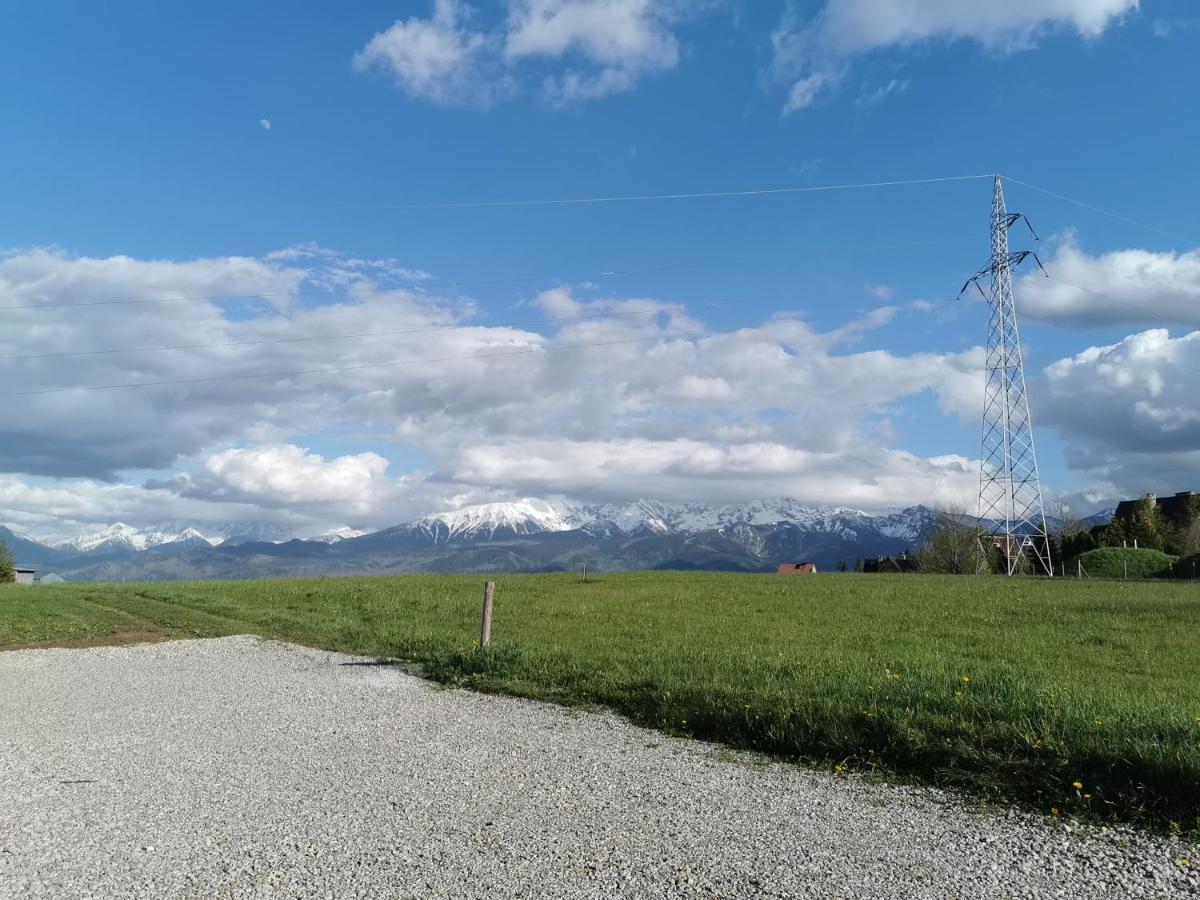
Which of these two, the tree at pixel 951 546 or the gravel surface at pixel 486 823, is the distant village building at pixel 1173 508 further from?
the gravel surface at pixel 486 823

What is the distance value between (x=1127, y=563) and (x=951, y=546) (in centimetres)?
3585

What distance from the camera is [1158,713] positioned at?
9273 mm

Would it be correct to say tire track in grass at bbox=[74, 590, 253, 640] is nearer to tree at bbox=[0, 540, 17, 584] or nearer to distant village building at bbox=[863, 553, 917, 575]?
tree at bbox=[0, 540, 17, 584]

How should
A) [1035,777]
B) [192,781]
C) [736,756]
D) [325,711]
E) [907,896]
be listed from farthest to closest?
[325,711], [736,756], [192,781], [1035,777], [907,896]

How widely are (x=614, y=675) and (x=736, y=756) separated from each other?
14.4 ft

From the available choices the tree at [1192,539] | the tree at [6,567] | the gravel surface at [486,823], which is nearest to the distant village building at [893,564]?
the tree at [1192,539]

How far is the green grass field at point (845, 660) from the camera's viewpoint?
26.3ft

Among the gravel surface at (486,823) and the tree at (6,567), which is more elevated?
the tree at (6,567)

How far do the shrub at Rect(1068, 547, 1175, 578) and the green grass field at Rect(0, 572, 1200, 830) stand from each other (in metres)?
24.7

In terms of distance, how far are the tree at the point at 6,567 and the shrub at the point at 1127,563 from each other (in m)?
78.2

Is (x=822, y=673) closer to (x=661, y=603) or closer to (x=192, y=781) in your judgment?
(x=192, y=781)

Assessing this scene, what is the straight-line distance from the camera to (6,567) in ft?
207

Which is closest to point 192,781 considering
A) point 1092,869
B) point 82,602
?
point 1092,869

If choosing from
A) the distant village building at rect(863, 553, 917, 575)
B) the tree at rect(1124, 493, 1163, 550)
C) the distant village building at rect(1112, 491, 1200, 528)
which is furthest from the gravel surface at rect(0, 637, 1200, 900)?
the distant village building at rect(863, 553, 917, 575)
